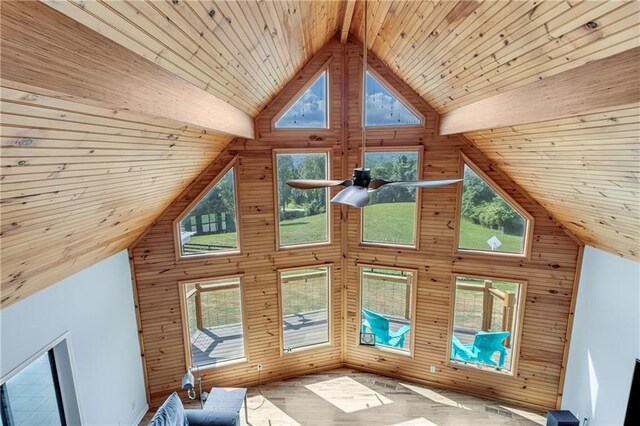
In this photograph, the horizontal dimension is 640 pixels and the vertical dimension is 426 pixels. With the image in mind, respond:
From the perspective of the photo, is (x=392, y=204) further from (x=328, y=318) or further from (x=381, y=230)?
(x=328, y=318)

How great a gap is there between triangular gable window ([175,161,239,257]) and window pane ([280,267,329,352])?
1.30 metres

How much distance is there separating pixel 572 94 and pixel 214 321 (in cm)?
573

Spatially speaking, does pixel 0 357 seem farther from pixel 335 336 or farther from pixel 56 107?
pixel 335 336

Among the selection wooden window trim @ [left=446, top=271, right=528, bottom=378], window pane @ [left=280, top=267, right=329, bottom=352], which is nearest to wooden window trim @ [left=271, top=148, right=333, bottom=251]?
window pane @ [left=280, top=267, right=329, bottom=352]

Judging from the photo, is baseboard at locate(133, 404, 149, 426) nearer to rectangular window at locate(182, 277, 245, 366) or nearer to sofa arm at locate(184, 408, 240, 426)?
rectangular window at locate(182, 277, 245, 366)

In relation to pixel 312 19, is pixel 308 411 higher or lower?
lower

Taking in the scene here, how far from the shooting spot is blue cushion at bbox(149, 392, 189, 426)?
3.45 m

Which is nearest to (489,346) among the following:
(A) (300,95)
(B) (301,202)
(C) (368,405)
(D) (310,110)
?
(C) (368,405)

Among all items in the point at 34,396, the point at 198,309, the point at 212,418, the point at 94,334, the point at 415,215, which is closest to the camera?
the point at 34,396

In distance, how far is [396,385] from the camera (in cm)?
570

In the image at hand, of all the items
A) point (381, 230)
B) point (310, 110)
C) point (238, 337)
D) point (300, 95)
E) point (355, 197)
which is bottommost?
point (238, 337)

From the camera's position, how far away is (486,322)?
5.44m

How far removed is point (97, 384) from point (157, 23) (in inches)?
178

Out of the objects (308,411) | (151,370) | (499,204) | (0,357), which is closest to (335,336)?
(308,411)
